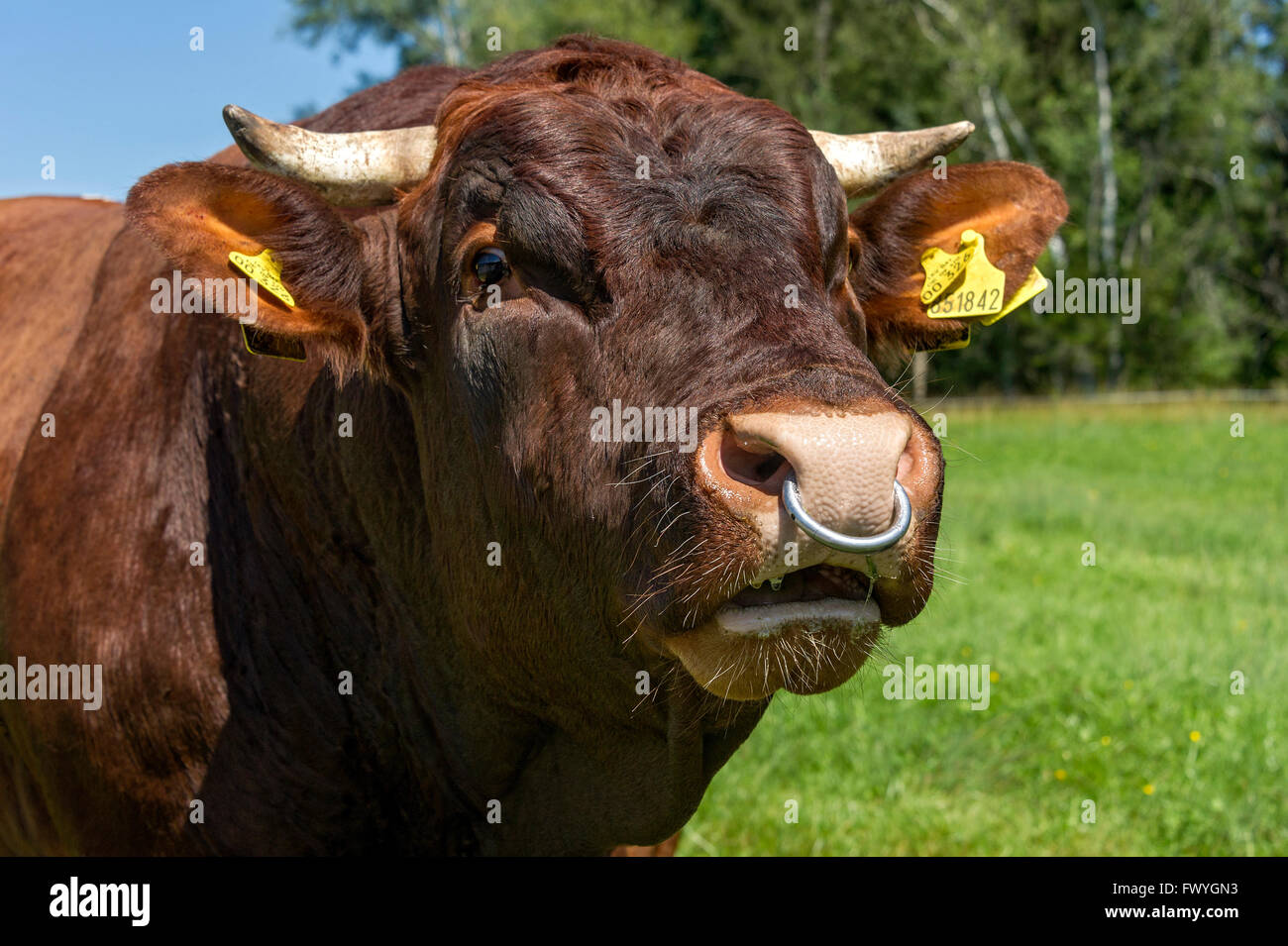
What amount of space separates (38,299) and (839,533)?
3355 mm

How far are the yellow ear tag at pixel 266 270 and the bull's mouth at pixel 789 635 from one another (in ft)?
4.55

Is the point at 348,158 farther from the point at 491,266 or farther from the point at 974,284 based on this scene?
the point at 974,284

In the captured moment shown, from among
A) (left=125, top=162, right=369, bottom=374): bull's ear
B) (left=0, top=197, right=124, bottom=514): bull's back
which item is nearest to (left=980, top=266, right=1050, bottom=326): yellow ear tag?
(left=125, top=162, right=369, bottom=374): bull's ear

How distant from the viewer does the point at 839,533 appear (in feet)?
6.96

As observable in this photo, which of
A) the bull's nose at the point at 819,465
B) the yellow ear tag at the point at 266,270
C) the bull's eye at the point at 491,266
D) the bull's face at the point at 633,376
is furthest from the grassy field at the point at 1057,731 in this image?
the yellow ear tag at the point at 266,270

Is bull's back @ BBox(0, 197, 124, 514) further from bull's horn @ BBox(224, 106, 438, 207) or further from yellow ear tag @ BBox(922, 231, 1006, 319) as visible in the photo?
yellow ear tag @ BBox(922, 231, 1006, 319)

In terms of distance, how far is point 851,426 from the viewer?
2.14 metres

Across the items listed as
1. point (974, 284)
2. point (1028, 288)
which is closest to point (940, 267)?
point (974, 284)

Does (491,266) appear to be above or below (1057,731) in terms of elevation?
above

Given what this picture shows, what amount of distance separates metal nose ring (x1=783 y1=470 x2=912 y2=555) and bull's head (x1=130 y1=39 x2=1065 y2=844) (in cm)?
1
